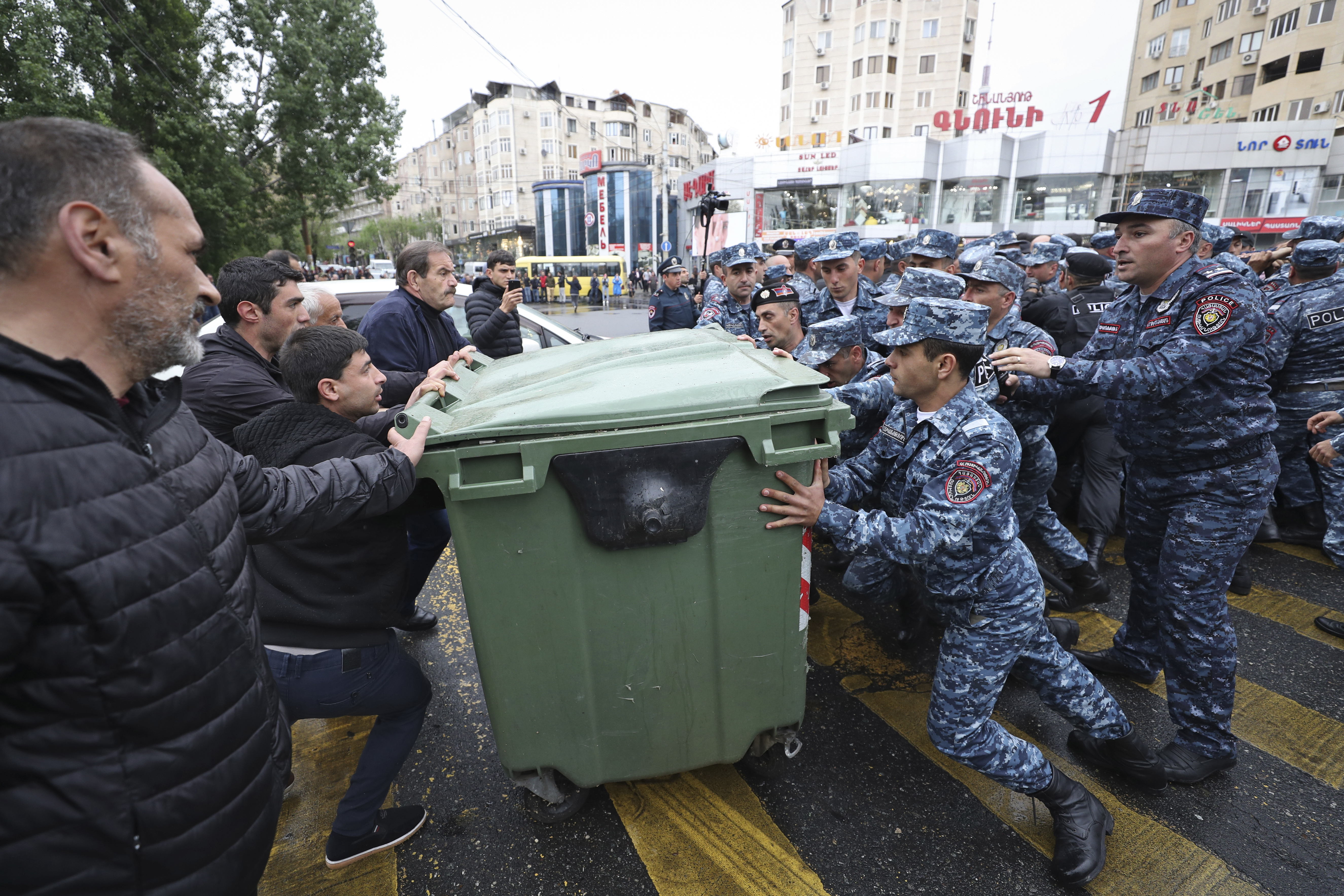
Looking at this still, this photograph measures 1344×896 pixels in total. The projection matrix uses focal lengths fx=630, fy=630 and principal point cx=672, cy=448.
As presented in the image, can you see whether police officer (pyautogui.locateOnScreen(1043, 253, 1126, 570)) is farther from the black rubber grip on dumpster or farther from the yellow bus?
the yellow bus

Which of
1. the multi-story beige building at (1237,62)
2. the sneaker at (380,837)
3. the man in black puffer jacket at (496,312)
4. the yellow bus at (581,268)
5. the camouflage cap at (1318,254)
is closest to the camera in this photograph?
the sneaker at (380,837)

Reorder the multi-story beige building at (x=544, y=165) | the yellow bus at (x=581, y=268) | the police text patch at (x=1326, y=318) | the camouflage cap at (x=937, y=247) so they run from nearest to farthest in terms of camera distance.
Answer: the police text patch at (x=1326, y=318), the camouflage cap at (x=937, y=247), the yellow bus at (x=581, y=268), the multi-story beige building at (x=544, y=165)

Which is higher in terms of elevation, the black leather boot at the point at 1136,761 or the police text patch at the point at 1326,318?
the police text patch at the point at 1326,318

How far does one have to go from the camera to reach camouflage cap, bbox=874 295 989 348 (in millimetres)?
2135

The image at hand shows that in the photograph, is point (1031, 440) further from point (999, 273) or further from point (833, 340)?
point (833, 340)

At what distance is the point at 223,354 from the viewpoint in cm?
249

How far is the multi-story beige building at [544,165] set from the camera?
185ft

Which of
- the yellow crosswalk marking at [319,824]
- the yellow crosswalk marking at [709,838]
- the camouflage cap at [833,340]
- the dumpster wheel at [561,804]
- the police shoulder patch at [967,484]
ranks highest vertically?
the camouflage cap at [833,340]

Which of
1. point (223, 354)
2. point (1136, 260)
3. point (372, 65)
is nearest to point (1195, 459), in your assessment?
point (1136, 260)

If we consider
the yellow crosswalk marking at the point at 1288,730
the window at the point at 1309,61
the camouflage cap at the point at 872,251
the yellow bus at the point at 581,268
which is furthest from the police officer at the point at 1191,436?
the window at the point at 1309,61

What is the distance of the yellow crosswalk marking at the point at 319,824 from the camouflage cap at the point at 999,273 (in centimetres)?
372

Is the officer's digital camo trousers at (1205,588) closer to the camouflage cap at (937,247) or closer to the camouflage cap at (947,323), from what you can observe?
the camouflage cap at (947,323)

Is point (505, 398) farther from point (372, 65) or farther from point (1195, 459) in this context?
point (372, 65)

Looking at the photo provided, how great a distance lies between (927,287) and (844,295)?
8.73 feet
